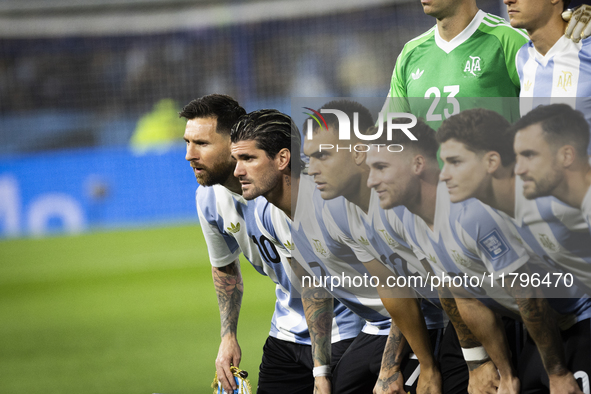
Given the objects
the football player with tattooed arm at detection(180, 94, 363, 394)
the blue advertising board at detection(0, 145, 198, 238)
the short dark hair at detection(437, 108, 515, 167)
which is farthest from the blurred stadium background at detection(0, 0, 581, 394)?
the short dark hair at detection(437, 108, 515, 167)

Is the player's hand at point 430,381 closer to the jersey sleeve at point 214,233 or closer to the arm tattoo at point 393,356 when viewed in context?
the arm tattoo at point 393,356

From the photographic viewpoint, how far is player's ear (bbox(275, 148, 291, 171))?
230 centimetres

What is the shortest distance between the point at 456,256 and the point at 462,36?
1.08 metres

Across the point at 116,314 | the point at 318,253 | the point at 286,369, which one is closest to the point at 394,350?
the point at 318,253

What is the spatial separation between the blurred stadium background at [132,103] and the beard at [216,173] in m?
5.65

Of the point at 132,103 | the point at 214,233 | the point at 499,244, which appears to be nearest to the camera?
the point at 499,244

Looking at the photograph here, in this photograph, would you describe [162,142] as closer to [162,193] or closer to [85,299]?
[162,193]

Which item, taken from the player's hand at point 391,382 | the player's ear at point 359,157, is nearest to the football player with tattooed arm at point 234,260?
the player's hand at point 391,382

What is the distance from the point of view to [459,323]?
1.92m

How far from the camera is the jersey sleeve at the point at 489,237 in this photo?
5.73 feet

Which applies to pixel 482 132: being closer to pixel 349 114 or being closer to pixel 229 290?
pixel 349 114

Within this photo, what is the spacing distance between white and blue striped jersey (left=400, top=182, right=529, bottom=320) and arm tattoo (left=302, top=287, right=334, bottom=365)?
2.05ft

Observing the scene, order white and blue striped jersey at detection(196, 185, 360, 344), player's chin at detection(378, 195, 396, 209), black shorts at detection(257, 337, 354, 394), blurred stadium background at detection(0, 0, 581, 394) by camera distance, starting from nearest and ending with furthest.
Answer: player's chin at detection(378, 195, 396, 209), white and blue striped jersey at detection(196, 185, 360, 344), black shorts at detection(257, 337, 354, 394), blurred stadium background at detection(0, 0, 581, 394)

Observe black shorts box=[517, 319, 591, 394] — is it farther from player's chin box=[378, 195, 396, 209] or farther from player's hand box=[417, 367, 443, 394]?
player's chin box=[378, 195, 396, 209]
